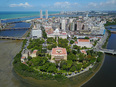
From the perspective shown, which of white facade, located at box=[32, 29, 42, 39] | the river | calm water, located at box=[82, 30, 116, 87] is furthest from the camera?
white facade, located at box=[32, 29, 42, 39]


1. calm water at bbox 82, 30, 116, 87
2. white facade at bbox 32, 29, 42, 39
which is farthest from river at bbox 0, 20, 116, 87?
white facade at bbox 32, 29, 42, 39

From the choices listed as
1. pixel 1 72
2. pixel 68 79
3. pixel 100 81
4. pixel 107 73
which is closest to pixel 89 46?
pixel 107 73

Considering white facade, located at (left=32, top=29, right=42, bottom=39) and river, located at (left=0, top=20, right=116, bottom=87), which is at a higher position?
white facade, located at (left=32, top=29, right=42, bottom=39)

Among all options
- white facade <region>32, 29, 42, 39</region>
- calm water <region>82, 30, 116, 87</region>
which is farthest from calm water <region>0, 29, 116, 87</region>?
white facade <region>32, 29, 42, 39</region>

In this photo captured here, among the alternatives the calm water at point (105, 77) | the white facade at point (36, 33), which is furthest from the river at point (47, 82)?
the white facade at point (36, 33)

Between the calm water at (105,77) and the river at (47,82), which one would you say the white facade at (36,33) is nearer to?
the river at (47,82)

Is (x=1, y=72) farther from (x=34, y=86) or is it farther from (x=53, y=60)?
(x=53, y=60)

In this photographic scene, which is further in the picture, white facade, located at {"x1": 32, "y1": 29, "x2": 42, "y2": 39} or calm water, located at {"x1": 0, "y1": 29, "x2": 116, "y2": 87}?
white facade, located at {"x1": 32, "y1": 29, "x2": 42, "y2": 39}

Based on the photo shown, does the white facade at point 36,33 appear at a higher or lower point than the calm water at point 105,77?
higher

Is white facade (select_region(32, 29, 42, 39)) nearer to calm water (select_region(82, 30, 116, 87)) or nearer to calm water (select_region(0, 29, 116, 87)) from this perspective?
calm water (select_region(0, 29, 116, 87))

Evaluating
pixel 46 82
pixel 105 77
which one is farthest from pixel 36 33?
pixel 105 77

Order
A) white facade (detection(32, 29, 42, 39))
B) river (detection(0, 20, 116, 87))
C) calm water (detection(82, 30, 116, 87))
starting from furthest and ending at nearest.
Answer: white facade (detection(32, 29, 42, 39)) < calm water (detection(82, 30, 116, 87)) < river (detection(0, 20, 116, 87))
